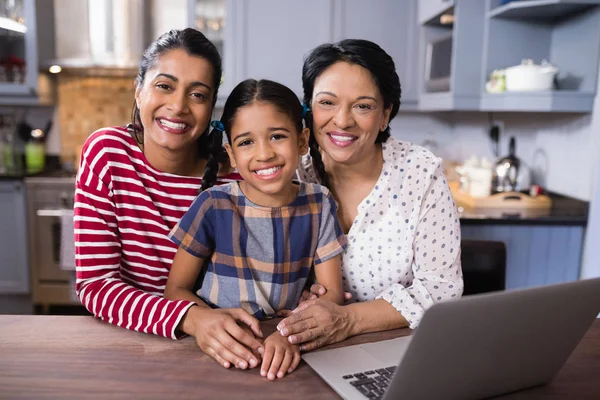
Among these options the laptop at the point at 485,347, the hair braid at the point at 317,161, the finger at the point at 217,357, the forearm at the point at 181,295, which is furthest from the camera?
the hair braid at the point at 317,161

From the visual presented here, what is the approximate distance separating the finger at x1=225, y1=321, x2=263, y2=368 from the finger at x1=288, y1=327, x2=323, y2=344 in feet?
0.21

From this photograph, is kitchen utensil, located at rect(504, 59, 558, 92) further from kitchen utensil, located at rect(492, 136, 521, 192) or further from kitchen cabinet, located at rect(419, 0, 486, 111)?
kitchen utensil, located at rect(492, 136, 521, 192)

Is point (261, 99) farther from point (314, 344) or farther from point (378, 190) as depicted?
point (314, 344)

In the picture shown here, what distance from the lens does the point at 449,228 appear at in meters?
1.30

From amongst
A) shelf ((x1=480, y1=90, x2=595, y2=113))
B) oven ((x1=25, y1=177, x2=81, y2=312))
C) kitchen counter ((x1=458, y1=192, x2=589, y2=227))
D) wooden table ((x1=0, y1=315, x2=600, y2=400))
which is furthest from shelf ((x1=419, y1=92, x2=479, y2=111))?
oven ((x1=25, y1=177, x2=81, y2=312))

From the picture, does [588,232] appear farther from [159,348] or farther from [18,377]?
[18,377]

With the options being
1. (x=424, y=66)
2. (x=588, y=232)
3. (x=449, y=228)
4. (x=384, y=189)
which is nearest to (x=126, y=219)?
(x=384, y=189)

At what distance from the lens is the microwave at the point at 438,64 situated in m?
2.87

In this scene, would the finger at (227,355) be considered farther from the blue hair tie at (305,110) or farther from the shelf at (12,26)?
the shelf at (12,26)

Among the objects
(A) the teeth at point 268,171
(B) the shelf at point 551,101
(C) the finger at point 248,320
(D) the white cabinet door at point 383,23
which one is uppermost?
(D) the white cabinet door at point 383,23

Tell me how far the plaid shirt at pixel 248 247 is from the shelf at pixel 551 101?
1558mm

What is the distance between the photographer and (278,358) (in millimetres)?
924

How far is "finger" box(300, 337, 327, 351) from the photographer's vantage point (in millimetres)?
1006

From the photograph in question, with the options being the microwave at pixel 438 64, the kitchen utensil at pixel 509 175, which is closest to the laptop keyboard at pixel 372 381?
the kitchen utensil at pixel 509 175
